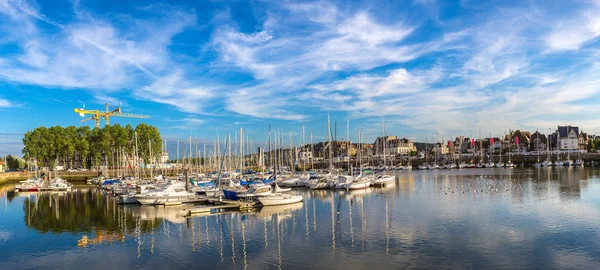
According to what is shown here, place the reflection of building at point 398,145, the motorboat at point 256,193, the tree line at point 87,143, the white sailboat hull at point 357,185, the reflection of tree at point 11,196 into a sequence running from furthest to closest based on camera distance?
the reflection of building at point 398,145
the tree line at point 87,143
the white sailboat hull at point 357,185
the reflection of tree at point 11,196
the motorboat at point 256,193

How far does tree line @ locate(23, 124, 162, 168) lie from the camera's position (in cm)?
9138

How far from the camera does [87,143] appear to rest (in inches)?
3708

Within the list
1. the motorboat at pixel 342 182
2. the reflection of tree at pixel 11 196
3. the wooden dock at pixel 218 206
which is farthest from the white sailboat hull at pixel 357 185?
the reflection of tree at pixel 11 196

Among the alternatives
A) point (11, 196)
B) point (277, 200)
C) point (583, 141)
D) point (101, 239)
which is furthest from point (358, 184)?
point (583, 141)

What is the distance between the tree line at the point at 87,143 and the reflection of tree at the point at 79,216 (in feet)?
138

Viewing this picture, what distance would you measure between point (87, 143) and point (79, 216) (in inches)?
2614

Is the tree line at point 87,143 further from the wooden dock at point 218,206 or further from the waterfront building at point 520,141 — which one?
the waterfront building at point 520,141

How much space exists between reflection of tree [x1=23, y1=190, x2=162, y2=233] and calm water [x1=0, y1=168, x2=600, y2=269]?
0.11 meters

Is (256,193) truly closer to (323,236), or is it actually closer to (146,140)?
(323,236)

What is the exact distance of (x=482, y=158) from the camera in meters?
123

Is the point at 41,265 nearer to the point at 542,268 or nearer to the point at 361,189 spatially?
the point at 542,268

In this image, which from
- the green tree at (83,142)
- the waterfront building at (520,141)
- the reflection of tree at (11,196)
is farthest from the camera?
the waterfront building at (520,141)

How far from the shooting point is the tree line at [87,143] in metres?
91.4

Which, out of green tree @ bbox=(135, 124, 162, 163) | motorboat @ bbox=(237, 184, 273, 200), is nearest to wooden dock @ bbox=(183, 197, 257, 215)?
motorboat @ bbox=(237, 184, 273, 200)
